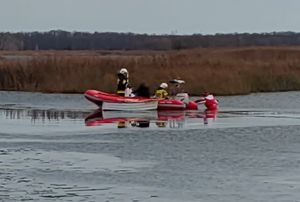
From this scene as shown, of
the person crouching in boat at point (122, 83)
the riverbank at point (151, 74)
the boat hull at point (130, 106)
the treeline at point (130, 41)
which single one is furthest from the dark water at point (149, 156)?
the treeline at point (130, 41)

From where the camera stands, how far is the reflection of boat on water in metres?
26.4

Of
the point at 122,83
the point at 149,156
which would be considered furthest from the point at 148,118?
the point at 149,156

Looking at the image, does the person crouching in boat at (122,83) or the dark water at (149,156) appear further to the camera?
the person crouching in boat at (122,83)

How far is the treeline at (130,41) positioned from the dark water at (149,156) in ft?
228

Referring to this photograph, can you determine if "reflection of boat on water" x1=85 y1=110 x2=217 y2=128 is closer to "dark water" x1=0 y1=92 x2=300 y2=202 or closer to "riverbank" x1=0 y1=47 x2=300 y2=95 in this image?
"dark water" x1=0 y1=92 x2=300 y2=202

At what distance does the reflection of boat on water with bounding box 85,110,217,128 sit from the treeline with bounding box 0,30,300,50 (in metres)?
66.4

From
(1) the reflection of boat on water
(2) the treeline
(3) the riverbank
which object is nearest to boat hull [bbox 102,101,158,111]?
(1) the reflection of boat on water

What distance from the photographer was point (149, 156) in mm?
18406

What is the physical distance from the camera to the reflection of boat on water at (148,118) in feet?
86.6

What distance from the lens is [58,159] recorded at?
17750 millimetres

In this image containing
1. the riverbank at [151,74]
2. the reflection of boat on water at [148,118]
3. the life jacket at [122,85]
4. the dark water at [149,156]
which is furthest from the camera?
the riverbank at [151,74]

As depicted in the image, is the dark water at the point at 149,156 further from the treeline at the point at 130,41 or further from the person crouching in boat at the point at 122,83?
the treeline at the point at 130,41

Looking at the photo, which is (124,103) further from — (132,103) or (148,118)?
(148,118)

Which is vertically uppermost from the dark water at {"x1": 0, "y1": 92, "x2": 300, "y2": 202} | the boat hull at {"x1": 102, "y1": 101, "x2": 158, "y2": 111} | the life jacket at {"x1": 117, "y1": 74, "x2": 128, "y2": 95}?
the life jacket at {"x1": 117, "y1": 74, "x2": 128, "y2": 95}
